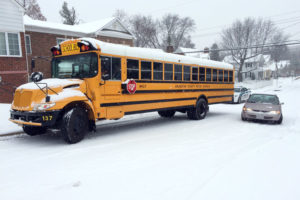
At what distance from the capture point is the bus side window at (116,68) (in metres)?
6.65

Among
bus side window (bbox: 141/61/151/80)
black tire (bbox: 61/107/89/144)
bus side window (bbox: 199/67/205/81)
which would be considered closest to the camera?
black tire (bbox: 61/107/89/144)

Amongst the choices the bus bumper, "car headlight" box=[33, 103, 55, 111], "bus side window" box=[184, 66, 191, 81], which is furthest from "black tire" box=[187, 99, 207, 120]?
"car headlight" box=[33, 103, 55, 111]

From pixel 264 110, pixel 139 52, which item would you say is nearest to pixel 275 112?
pixel 264 110

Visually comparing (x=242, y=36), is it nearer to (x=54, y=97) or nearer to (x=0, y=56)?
(x=0, y=56)

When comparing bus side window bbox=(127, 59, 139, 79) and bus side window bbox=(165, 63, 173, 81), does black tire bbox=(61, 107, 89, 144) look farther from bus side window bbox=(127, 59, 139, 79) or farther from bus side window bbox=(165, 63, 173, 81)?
bus side window bbox=(165, 63, 173, 81)

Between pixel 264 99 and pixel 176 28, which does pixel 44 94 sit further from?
pixel 176 28

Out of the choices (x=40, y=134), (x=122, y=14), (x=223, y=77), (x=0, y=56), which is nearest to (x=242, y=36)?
(x=122, y=14)

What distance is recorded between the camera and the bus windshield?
244 inches

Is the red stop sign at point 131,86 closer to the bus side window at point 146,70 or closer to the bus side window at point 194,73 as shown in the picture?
the bus side window at point 146,70

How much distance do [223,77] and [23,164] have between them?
10.1 metres

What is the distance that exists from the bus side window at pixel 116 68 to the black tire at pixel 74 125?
4.64 feet

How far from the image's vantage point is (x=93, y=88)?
20.4 ft

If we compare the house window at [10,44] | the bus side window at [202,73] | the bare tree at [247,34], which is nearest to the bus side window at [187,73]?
the bus side window at [202,73]

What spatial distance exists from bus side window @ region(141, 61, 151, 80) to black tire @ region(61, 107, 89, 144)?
2.48m
